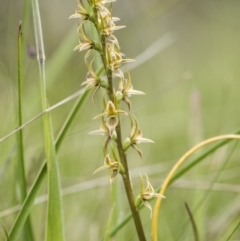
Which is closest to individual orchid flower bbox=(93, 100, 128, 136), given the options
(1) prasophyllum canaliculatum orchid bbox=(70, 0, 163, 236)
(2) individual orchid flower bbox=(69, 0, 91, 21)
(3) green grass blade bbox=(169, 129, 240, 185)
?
(1) prasophyllum canaliculatum orchid bbox=(70, 0, 163, 236)

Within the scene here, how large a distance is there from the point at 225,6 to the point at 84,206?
3294mm

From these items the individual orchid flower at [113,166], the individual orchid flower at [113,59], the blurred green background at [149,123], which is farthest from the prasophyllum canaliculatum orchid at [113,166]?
the blurred green background at [149,123]

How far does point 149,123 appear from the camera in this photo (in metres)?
2.49

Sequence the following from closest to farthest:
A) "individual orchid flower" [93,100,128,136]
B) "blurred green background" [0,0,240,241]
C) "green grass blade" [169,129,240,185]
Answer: "individual orchid flower" [93,100,128,136], "green grass blade" [169,129,240,185], "blurred green background" [0,0,240,241]

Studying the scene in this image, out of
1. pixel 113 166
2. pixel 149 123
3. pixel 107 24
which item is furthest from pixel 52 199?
pixel 149 123

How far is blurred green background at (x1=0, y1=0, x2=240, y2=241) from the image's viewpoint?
1267 millimetres

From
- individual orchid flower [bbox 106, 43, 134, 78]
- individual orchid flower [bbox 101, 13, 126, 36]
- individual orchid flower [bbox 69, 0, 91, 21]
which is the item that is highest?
individual orchid flower [bbox 69, 0, 91, 21]

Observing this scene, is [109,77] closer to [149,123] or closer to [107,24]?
[107,24]

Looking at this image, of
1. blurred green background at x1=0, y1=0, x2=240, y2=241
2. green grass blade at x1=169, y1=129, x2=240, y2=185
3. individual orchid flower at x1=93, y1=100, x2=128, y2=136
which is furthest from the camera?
blurred green background at x1=0, y1=0, x2=240, y2=241

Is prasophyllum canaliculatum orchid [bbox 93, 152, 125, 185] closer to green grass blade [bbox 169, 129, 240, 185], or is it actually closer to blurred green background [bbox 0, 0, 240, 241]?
green grass blade [bbox 169, 129, 240, 185]

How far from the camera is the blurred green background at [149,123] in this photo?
1.27 meters

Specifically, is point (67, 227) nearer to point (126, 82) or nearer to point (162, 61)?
point (126, 82)

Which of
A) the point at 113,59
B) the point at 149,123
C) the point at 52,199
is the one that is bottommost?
the point at 52,199

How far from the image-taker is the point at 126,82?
2.60 feet
